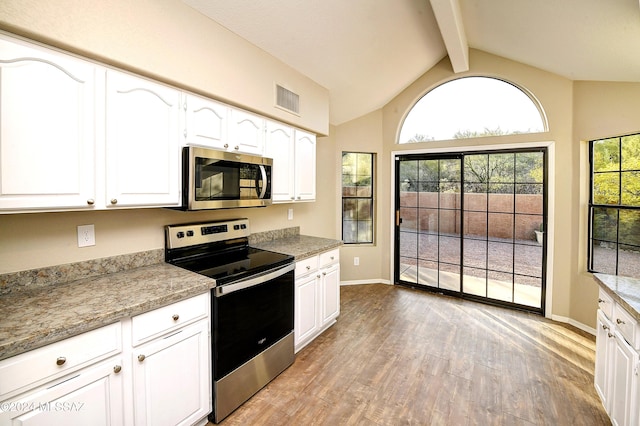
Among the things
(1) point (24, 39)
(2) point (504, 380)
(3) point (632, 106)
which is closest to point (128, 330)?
(1) point (24, 39)

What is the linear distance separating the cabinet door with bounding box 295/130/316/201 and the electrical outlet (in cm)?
177

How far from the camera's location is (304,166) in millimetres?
3180

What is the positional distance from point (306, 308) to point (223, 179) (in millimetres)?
1414

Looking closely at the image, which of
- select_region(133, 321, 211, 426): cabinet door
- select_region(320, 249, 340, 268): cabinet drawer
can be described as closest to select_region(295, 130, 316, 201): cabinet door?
select_region(320, 249, 340, 268): cabinet drawer

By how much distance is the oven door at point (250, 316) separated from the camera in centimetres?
183

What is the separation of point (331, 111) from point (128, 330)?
3.46 meters

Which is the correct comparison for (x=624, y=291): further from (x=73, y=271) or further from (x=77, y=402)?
(x=73, y=271)

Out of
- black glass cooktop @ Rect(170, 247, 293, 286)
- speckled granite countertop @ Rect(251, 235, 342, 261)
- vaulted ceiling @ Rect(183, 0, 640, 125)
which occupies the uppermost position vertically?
vaulted ceiling @ Rect(183, 0, 640, 125)

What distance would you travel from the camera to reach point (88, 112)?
1.49 metres

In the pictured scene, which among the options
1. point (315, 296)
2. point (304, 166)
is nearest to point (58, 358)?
point (315, 296)

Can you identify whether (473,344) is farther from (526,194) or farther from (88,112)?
(88,112)

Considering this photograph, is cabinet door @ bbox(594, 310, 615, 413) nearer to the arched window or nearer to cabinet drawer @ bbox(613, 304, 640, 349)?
cabinet drawer @ bbox(613, 304, 640, 349)

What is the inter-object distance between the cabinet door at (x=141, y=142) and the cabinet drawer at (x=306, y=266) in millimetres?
1159

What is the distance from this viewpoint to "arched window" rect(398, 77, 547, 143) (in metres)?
3.59
